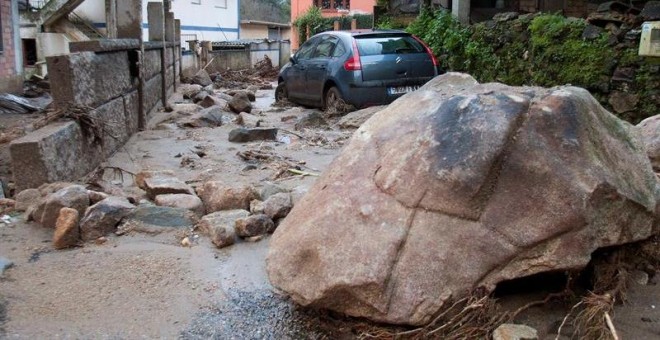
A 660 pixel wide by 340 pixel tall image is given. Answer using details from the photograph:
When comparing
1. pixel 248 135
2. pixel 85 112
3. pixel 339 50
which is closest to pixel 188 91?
pixel 339 50

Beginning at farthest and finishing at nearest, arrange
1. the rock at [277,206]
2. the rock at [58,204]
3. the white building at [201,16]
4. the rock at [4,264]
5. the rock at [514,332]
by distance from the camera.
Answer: the white building at [201,16]
the rock at [277,206]
the rock at [58,204]
the rock at [4,264]
the rock at [514,332]

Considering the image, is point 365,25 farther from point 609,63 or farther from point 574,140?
point 574,140

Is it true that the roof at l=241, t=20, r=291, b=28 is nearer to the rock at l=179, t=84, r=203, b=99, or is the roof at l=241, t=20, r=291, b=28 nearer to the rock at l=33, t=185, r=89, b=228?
the rock at l=179, t=84, r=203, b=99

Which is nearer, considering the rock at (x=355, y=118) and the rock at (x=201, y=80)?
the rock at (x=355, y=118)

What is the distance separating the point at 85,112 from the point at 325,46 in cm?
621

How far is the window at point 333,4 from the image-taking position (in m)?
34.9

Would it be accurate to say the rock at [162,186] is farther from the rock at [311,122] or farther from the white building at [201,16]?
the white building at [201,16]

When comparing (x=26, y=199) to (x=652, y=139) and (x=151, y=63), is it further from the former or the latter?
(x=151, y=63)

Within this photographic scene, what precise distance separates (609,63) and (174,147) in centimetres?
578

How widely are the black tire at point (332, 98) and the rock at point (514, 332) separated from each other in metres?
7.96

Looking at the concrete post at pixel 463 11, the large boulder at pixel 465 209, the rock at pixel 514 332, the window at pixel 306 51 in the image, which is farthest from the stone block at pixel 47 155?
the concrete post at pixel 463 11

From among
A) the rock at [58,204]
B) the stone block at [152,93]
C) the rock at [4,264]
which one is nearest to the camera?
the rock at [4,264]

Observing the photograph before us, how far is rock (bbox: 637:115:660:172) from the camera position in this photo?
4.51 metres

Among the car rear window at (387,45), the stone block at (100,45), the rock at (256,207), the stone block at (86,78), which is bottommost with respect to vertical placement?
the rock at (256,207)
